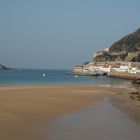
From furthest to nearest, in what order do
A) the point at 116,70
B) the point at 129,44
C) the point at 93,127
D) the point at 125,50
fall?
Result: the point at 129,44 < the point at 125,50 < the point at 116,70 < the point at 93,127

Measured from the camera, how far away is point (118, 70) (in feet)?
387

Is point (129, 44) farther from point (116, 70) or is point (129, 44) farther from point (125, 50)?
point (116, 70)

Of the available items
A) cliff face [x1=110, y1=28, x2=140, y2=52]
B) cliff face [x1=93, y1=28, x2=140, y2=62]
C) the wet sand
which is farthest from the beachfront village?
the wet sand

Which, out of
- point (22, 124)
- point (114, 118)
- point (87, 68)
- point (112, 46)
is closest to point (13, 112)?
point (22, 124)

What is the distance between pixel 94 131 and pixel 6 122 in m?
3.63

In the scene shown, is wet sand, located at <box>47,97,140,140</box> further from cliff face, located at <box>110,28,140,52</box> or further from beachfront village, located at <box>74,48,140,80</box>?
cliff face, located at <box>110,28,140,52</box>

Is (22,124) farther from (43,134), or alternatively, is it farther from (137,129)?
(137,129)

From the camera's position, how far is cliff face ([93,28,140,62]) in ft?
473

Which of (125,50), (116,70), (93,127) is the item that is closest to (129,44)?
(125,50)

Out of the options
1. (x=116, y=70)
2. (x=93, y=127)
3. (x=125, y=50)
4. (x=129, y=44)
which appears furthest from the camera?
(x=129, y=44)

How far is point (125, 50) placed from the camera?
16262 centimetres

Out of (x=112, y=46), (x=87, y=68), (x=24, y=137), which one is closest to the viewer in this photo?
(x=24, y=137)

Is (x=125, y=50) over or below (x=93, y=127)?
over

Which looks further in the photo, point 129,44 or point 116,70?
point 129,44
